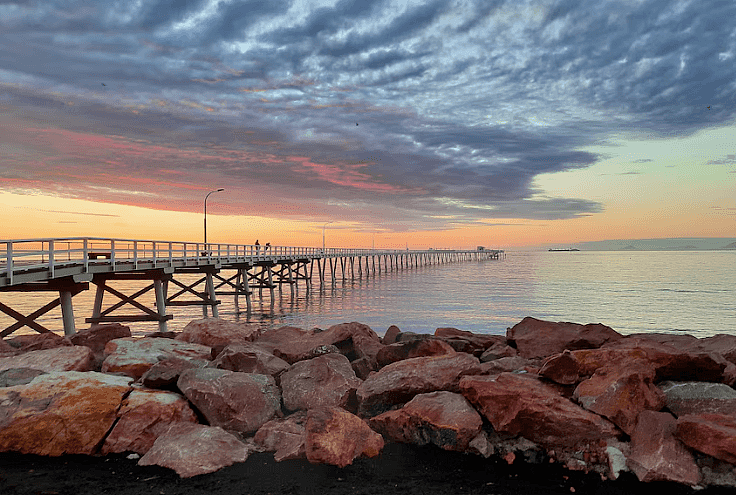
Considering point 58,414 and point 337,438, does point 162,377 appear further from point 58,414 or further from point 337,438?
point 337,438

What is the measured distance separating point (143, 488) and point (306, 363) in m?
3.32

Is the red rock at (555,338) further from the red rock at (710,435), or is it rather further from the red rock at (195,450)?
the red rock at (195,450)

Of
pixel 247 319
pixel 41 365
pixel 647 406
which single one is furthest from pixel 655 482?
pixel 247 319

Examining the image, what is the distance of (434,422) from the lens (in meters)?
7.07

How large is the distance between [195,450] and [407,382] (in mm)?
3169

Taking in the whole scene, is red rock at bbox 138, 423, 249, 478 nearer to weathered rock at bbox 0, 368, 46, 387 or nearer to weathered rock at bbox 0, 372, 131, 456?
weathered rock at bbox 0, 372, 131, 456

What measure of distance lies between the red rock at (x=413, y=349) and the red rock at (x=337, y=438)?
8.37ft

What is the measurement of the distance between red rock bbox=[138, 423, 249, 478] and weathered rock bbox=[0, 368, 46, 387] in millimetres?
2955

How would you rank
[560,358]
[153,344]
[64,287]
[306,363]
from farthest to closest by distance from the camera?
[64,287] < [153,344] < [306,363] < [560,358]

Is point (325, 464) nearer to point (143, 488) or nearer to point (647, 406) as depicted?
point (143, 488)

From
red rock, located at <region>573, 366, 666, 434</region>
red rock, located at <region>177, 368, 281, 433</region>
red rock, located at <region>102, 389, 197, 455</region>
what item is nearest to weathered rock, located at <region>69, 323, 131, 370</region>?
red rock, located at <region>102, 389, 197, 455</region>

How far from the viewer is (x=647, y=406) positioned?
6.86 metres

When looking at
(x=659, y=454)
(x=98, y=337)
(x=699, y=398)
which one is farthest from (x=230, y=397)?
(x=699, y=398)

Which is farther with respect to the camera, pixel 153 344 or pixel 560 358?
pixel 153 344
